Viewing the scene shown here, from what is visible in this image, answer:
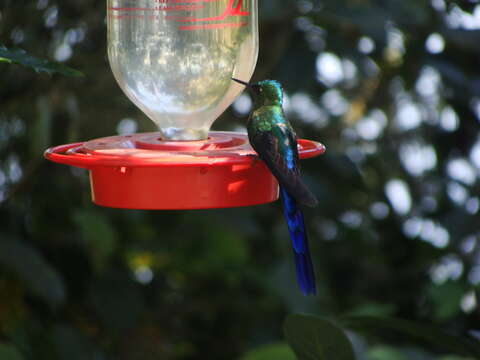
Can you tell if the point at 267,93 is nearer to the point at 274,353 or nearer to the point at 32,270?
the point at 32,270

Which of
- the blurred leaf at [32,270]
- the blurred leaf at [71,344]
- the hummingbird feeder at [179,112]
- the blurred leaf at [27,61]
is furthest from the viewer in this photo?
the blurred leaf at [71,344]

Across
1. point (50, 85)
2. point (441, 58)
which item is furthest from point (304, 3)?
point (50, 85)

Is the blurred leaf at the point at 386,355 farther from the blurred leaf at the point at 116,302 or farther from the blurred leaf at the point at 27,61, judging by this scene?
the blurred leaf at the point at 27,61

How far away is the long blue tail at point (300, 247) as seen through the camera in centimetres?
146

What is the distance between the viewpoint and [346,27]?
2.86 meters

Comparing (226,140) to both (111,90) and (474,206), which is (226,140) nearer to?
(111,90)

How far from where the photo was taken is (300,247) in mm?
1465

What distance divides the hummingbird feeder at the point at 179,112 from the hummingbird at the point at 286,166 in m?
0.05

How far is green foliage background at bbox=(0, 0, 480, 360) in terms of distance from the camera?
2.67 meters

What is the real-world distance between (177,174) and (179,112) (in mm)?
358

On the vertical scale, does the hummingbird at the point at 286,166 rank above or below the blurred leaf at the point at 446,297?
above

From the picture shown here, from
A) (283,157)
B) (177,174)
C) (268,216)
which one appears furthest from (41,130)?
(268,216)

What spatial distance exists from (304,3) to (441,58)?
52 cm

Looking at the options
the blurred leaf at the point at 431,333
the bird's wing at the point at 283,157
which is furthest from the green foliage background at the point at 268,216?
the bird's wing at the point at 283,157
